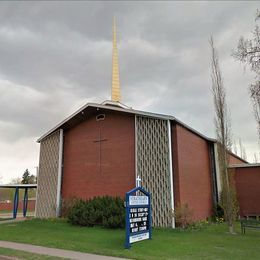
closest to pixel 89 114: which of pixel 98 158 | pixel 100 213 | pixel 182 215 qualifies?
pixel 98 158

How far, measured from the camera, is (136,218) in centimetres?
1155

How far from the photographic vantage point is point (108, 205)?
16.9 metres

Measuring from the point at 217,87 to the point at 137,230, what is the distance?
8.25 meters

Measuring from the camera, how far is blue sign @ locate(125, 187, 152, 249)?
430 inches

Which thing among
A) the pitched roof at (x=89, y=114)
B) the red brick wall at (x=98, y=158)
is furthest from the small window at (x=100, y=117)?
the pitched roof at (x=89, y=114)

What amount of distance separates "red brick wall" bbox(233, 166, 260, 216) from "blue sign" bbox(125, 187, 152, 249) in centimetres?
1131

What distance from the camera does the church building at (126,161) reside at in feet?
56.2

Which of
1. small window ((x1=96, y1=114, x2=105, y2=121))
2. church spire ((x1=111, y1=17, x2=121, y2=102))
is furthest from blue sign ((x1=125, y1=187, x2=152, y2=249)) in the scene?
church spire ((x1=111, y1=17, x2=121, y2=102))

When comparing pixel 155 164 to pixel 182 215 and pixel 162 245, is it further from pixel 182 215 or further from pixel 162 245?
pixel 162 245

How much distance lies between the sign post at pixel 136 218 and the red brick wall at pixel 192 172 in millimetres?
4697

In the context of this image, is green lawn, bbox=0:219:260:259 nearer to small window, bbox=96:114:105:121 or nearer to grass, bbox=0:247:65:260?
grass, bbox=0:247:65:260

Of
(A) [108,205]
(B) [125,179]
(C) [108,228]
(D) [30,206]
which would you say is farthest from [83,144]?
(D) [30,206]

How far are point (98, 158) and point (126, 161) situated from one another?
230 cm

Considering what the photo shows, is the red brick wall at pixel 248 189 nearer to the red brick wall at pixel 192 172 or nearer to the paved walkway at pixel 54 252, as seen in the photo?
the red brick wall at pixel 192 172
